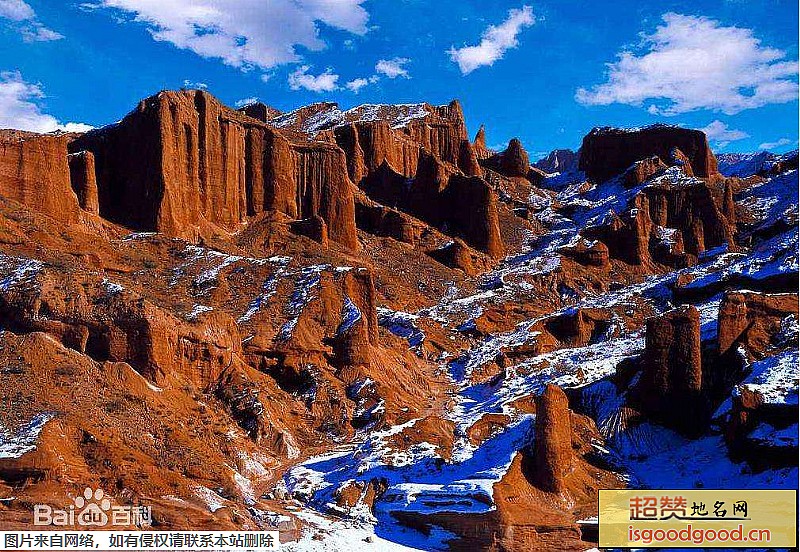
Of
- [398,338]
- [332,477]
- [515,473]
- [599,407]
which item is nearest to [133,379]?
[332,477]

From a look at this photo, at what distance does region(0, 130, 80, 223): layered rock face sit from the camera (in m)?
55.8

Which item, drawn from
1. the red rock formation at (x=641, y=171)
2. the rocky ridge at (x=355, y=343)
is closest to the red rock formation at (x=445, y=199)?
the rocky ridge at (x=355, y=343)

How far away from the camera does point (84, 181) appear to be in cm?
6300

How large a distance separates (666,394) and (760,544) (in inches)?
594

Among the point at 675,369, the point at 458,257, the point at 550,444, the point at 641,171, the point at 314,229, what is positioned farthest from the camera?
the point at 641,171

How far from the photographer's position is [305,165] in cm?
8269

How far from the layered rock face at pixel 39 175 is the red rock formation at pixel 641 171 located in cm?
7582

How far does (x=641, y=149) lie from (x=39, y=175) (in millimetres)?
91859

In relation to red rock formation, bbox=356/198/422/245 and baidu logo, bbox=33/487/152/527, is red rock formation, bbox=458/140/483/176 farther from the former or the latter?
baidu logo, bbox=33/487/152/527

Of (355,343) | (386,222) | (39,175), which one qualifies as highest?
(386,222)

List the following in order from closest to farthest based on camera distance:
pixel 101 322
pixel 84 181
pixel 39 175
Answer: pixel 101 322
pixel 39 175
pixel 84 181

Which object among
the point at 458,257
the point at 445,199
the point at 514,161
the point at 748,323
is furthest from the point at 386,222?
the point at 748,323

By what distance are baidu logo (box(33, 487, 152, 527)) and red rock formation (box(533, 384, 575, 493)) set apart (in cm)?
1468

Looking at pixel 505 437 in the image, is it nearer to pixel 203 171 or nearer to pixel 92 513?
pixel 92 513
